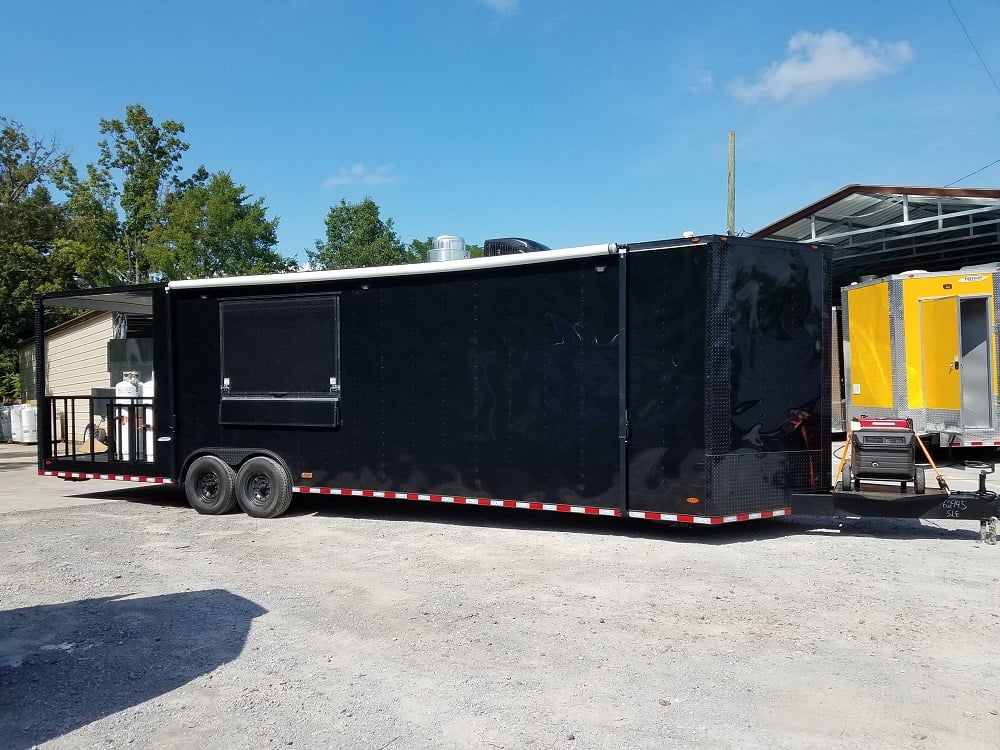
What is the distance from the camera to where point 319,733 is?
3551mm

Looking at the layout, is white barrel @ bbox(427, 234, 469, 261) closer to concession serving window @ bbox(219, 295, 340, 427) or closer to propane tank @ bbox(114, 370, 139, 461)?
concession serving window @ bbox(219, 295, 340, 427)

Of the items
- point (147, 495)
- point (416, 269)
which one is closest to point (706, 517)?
point (416, 269)

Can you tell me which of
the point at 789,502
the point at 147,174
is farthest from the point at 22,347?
the point at 789,502

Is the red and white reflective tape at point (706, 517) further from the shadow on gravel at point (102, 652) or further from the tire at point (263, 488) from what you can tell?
the tire at point (263, 488)

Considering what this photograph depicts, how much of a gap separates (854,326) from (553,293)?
830cm

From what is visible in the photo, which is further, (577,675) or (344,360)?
(344,360)

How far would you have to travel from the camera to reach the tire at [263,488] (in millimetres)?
8719

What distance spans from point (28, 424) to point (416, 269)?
776 inches

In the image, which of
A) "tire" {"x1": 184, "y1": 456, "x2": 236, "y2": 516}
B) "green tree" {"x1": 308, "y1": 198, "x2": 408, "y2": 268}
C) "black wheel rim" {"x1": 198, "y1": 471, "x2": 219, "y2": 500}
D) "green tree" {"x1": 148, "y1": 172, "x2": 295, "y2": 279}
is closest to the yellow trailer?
"tire" {"x1": 184, "y1": 456, "x2": 236, "y2": 516}

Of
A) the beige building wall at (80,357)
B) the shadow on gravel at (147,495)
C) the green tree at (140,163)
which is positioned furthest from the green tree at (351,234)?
the shadow on gravel at (147,495)

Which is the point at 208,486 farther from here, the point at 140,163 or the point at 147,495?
the point at 140,163

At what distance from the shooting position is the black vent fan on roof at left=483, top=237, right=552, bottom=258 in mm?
8555

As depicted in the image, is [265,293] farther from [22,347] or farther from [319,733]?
[22,347]

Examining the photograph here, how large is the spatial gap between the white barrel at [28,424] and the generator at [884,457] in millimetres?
22891
